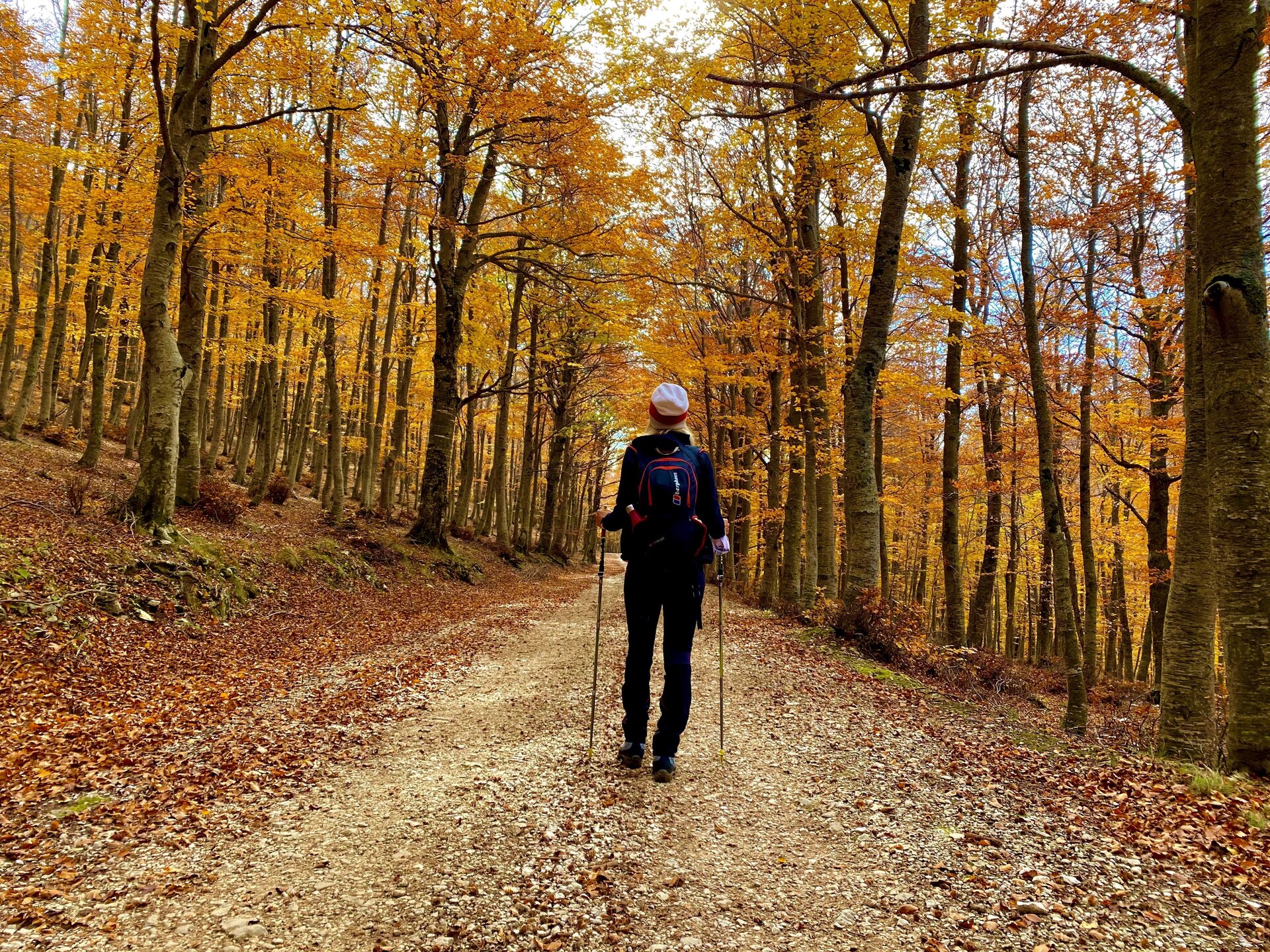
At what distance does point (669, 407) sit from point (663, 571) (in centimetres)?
117

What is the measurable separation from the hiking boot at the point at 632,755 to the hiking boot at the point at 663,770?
166 mm

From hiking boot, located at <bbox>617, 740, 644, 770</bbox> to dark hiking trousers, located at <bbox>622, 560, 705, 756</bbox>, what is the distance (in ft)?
0.58

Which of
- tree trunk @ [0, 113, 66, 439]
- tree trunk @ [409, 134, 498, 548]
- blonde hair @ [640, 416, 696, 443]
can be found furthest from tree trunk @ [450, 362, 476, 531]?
blonde hair @ [640, 416, 696, 443]

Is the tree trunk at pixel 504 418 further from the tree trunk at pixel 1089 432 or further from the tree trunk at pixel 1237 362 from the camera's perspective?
the tree trunk at pixel 1237 362

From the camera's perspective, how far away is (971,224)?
1409cm

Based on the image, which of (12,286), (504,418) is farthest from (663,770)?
(12,286)

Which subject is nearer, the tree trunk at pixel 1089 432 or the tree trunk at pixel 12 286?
the tree trunk at pixel 1089 432

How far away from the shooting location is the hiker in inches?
163

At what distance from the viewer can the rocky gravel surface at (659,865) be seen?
2.60 m

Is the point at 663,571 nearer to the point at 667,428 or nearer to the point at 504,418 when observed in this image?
the point at 667,428

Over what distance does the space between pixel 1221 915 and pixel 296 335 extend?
27884 millimetres

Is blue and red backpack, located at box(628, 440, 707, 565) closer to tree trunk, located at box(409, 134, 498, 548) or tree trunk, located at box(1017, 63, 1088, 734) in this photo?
tree trunk, located at box(1017, 63, 1088, 734)

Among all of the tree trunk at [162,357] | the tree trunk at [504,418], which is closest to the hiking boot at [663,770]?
the tree trunk at [162,357]

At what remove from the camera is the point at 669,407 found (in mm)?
4398
